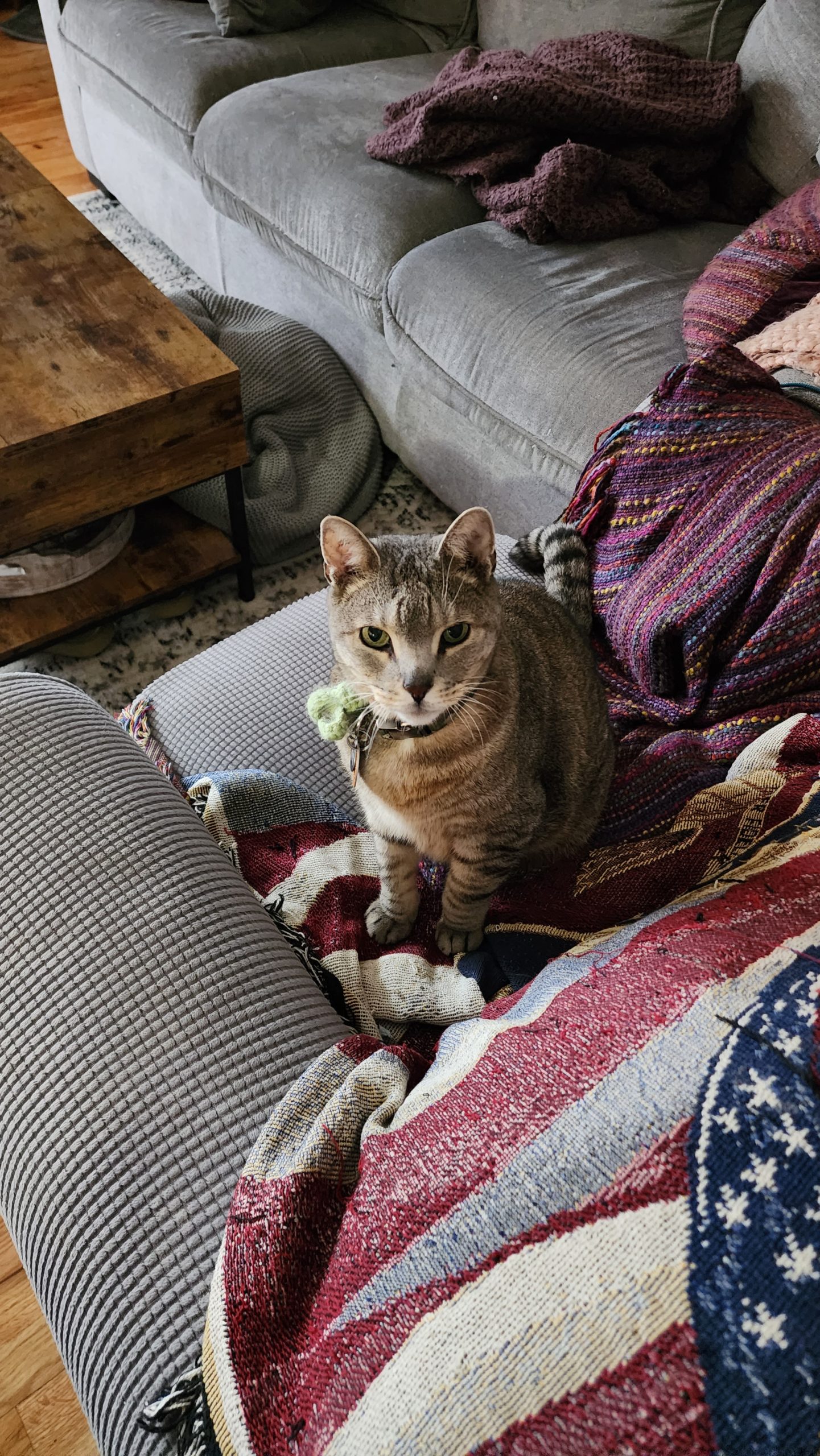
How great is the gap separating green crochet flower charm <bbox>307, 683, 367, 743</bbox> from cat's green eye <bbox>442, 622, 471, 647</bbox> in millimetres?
110

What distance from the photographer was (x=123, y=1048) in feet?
2.21

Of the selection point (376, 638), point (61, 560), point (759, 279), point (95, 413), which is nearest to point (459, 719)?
point (376, 638)

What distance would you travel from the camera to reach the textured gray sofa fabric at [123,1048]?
0.58 m

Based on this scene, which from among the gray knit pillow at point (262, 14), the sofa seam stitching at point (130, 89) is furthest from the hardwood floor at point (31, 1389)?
the gray knit pillow at point (262, 14)

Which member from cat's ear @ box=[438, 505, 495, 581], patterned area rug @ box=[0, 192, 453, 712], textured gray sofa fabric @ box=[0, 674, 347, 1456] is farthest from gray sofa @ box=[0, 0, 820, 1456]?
cat's ear @ box=[438, 505, 495, 581]

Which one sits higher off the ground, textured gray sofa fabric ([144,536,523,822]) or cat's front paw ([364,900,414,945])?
textured gray sofa fabric ([144,536,523,822])

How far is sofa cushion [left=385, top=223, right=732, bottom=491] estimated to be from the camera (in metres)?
1.58

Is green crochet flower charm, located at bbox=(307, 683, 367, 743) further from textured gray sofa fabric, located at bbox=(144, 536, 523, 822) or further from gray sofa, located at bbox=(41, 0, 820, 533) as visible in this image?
gray sofa, located at bbox=(41, 0, 820, 533)

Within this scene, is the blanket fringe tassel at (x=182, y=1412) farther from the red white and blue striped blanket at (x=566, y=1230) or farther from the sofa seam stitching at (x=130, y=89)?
the sofa seam stitching at (x=130, y=89)

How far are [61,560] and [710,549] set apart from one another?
1.27m

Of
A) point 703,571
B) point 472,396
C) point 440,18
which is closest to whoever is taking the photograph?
point 703,571

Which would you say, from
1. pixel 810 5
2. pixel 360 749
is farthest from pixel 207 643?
pixel 810 5

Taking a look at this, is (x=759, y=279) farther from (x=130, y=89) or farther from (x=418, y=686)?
(x=130, y=89)

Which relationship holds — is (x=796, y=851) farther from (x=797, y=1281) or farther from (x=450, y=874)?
(x=450, y=874)
